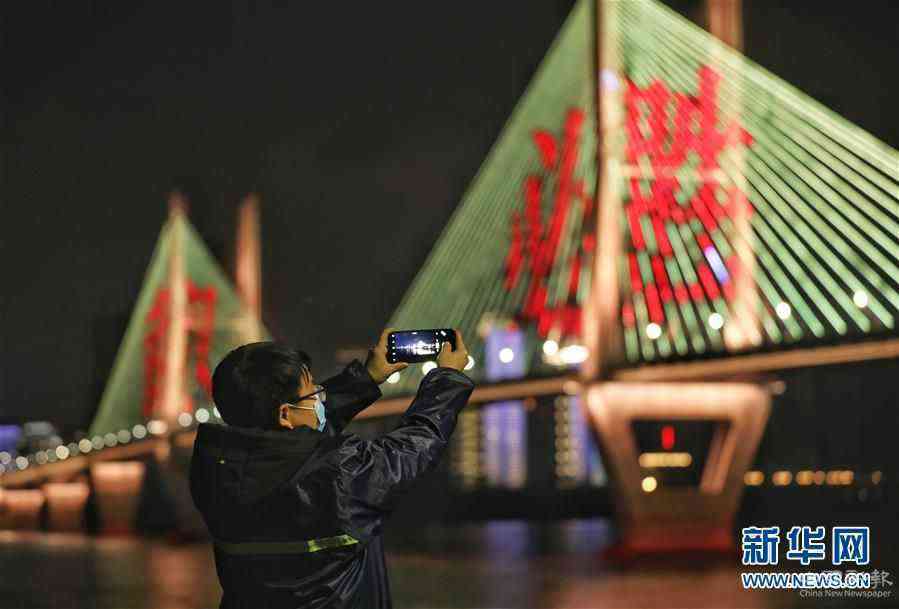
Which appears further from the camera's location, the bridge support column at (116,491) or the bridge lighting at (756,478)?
the bridge lighting at (756,478)

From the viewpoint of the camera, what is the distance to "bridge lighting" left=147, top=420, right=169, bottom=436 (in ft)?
103

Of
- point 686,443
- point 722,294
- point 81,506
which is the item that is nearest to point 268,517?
point 722,294

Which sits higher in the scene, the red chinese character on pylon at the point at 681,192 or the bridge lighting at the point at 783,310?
the red chinese character on pylon at the point at 681,192

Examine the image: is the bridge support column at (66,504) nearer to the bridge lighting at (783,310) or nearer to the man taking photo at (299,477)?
the bridge lighting at (783,310)

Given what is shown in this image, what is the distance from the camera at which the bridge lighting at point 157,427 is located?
31.4 m

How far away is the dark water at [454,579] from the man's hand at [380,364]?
9417 mm

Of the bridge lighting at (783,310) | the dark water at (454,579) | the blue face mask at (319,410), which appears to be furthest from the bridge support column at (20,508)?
the blue face mask at (319,410)

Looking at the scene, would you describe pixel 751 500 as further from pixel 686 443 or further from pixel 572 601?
pixel 572 601

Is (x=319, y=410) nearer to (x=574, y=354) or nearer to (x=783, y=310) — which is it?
(x=783, y=310)

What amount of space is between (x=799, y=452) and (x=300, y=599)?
217 feet

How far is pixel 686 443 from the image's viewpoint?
47.2 m

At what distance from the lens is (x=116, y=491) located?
35.5 metres

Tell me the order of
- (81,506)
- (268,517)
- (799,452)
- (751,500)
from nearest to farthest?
1. (268,517)
2. (81,506)
3. (751,500)
4. (799,452)

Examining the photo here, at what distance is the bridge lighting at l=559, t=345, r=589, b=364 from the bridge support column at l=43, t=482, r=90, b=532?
2319 cm
